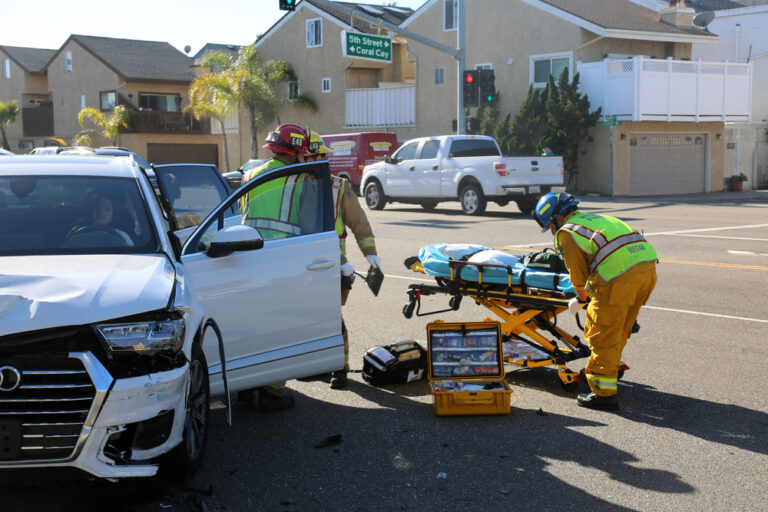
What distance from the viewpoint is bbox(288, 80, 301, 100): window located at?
44.6m

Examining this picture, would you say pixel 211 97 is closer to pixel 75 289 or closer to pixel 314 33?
pixel 314 33

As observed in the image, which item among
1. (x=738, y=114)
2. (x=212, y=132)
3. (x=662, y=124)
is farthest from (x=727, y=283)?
(x=212, y=132)

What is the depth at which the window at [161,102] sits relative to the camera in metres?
55.3

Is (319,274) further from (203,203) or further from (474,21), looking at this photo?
(474,21)

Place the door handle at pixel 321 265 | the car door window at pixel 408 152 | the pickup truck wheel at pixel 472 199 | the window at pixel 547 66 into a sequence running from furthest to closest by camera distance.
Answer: the window at pixel 547 66 → the car door window at pixel 408 152 → the pickup truck wheel at pixel 472 199 → the door handle at pixel 321 265

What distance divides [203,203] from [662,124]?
2510 centimetres

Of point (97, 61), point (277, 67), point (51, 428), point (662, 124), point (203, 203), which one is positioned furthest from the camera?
point (97, 61)

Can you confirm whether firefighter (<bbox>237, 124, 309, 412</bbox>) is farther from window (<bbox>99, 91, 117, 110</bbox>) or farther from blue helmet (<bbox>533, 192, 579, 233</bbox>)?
window (<bbox>99, 91, 117, 110</bbox>)

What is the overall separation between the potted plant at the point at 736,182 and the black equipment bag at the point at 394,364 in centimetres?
3247

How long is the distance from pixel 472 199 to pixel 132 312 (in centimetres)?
1895

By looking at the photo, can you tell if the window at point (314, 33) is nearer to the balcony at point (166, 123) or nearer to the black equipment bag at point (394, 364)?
the balcony at point (166, 123)

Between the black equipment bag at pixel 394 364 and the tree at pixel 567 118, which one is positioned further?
the tree at pixel 567 118

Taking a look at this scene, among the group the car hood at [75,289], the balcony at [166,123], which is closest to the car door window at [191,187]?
the car hood at [75,289]

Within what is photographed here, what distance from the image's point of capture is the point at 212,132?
53.9 meters
